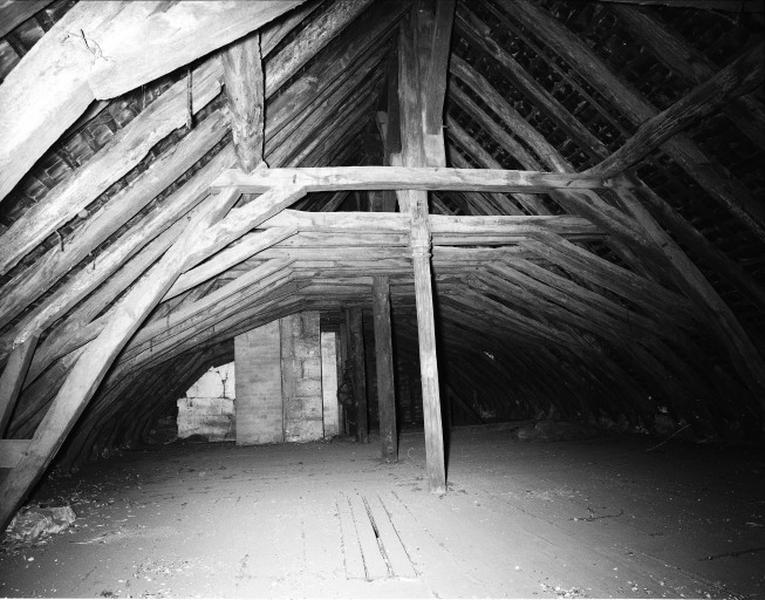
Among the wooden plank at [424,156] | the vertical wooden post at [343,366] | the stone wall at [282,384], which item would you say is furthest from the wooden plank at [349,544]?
the stone wall at [282,384]

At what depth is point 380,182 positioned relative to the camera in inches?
164

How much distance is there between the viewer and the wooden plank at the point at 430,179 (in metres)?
3.99

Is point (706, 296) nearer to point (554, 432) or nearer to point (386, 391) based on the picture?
point (386, 391)

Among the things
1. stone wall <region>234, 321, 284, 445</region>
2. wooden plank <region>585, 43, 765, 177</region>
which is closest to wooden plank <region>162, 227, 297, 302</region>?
wooden plank <region>585, 43, 765, 177</region>

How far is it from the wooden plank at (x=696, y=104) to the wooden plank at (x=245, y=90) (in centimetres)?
296

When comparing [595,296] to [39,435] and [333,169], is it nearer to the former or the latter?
[333,169]

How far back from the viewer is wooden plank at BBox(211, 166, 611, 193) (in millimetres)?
3988

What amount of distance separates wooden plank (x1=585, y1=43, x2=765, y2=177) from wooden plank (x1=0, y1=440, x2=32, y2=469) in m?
5.51

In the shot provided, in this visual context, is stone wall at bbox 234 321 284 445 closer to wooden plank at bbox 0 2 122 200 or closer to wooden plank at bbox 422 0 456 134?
wooden plank at bbox 422 0 456 134

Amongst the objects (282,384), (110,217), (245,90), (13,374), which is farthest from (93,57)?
(282,384)

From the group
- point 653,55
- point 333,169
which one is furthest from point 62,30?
point 653,55

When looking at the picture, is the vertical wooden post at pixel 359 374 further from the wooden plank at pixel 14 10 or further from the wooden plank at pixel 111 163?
the wooden plank at pixel 14 10

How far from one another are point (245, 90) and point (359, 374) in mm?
6490

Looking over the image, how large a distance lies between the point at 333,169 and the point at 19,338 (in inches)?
115
